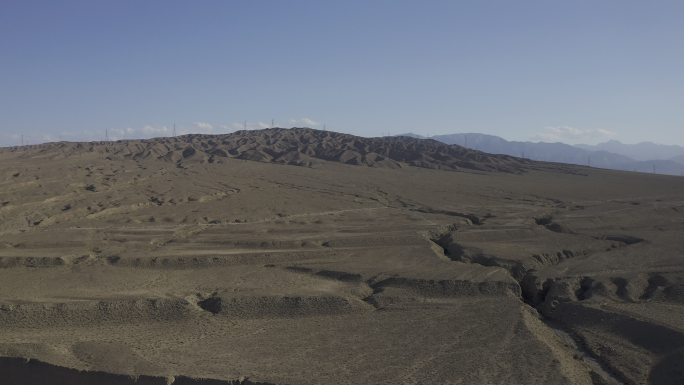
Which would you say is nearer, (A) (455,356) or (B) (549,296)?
(A) (455,356)

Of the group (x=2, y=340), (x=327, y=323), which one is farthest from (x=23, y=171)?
(x=327, y=323)

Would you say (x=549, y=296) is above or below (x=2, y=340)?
above

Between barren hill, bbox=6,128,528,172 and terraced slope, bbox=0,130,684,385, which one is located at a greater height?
barren hill, bbox=6,128,528,172

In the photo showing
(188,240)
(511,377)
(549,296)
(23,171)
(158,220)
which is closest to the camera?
(511,377)

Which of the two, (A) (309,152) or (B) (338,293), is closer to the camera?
(B) (338,293)

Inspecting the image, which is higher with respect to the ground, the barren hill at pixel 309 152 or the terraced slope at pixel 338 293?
the barren hill at pixel 309 152

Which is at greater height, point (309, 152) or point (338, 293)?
point (309, 152)

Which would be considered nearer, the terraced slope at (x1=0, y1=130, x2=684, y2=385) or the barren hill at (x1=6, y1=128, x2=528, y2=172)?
the terraced slope at (x1=0, y1=130, x2=684, y2=385)

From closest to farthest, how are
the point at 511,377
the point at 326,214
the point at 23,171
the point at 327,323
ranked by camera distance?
the point at 511,377 < the point at 327,323 < the point at 326,214 < the point at 23,171

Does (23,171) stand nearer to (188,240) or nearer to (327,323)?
(188,240)

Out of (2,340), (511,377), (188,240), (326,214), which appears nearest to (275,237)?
→ (188,240)

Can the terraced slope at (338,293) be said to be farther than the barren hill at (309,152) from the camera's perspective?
No
